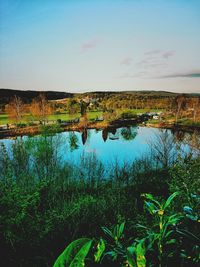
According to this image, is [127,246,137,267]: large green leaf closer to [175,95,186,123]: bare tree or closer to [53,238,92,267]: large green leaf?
[53,238,92,267]: large green leaf

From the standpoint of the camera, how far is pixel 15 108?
2702 centimetres

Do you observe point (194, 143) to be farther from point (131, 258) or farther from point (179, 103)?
point (179, 103)

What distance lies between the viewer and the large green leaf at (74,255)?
15.4 inches

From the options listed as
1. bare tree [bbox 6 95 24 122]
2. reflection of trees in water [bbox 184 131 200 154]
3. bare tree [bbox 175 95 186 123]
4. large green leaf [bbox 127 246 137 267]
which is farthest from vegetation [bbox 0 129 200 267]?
bare tree [bbox 175 95 186 123]

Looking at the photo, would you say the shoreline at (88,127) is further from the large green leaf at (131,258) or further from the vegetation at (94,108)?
the large green leaf at (131,258)

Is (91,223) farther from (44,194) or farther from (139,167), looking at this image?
(139,167)

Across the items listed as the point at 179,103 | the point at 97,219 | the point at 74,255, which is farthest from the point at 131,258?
the point at 179,103

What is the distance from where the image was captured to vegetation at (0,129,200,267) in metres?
0.68

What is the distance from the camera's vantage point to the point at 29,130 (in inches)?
952

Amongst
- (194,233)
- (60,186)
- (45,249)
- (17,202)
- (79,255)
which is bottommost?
(60,186)

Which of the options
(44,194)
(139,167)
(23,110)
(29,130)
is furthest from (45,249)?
(23,110)

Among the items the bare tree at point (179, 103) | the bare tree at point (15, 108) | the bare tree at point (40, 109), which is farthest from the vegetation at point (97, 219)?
the bare tree at point (179, 103)

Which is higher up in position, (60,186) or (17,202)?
(17,202)

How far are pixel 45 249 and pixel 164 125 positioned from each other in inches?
1111
